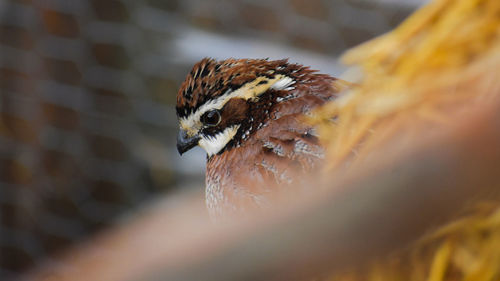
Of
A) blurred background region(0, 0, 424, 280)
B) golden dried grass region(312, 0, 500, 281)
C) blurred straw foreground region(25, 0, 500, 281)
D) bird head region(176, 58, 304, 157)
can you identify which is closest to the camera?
blurred straw foreground region(25, 0, 500, 281)

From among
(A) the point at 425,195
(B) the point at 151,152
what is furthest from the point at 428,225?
(B) the point at 151,152

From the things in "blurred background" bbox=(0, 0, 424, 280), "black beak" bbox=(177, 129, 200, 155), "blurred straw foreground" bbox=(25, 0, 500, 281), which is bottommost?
"blurred straw foreground" bbox=(25, 0, 500, 281)

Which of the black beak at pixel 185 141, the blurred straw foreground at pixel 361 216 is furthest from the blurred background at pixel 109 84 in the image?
the blurred straw foreground at pixel 361 216

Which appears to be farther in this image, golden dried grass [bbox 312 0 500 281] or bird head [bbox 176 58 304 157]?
bird head [bbox 176 58 304 157]

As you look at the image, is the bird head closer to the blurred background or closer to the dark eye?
the dark eye

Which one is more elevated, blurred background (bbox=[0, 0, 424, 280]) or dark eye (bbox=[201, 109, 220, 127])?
blurred background (bbox=[0, 0, 424, 280])

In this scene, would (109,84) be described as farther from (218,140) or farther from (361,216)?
(361,216)

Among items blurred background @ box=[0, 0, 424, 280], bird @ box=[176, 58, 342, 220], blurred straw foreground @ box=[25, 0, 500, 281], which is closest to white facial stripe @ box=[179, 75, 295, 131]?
bird @ box=[176, 58, 342, 220]
